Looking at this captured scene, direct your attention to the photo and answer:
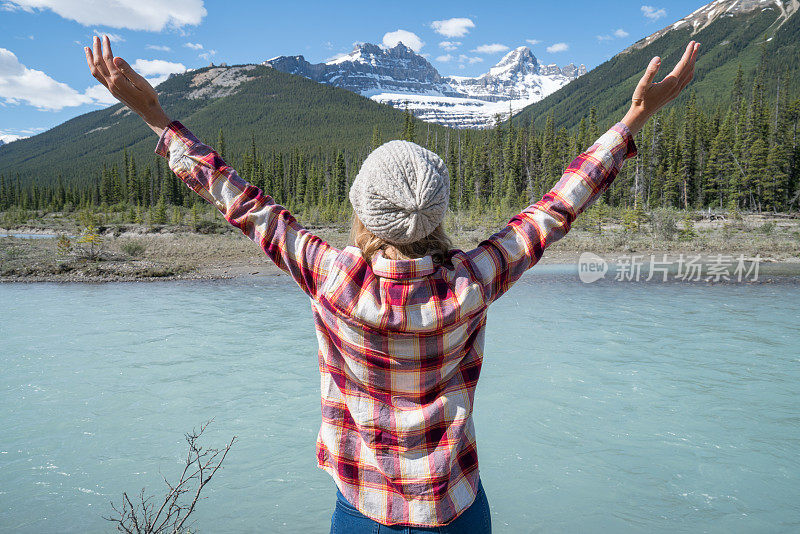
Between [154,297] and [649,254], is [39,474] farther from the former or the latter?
[649,254]

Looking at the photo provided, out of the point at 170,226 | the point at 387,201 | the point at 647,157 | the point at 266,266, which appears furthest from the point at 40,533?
the point at 647,157

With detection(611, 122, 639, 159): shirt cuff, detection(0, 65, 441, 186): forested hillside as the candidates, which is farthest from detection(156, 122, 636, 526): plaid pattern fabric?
detection(0, 65, 441, 186): forested hillside

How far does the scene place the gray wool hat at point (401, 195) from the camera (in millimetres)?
1100

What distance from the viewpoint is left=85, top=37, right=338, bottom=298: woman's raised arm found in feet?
4.02

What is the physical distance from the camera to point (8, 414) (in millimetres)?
6332

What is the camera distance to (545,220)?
4.26 feet

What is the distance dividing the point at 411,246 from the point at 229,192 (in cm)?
50

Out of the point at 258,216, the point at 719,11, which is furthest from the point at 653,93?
the point at 719,11

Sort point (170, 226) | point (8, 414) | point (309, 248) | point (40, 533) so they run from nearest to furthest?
point (309, 248) → point (40, 533) → point (8, 414) → point (170, 226)

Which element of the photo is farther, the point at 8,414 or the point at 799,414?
the point at 8,414

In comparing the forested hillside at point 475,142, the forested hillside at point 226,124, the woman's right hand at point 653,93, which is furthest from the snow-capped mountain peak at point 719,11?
the woman's right hand at point 653,93

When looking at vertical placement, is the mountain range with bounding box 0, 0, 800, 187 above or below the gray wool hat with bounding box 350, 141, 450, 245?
above

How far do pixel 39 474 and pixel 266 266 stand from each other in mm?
17426

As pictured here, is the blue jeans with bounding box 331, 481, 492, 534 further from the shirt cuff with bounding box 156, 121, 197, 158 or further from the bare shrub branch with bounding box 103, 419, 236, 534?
the shirt cuff with bounding box 156, 121, 197, 158
